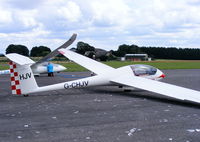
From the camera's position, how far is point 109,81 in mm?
13367

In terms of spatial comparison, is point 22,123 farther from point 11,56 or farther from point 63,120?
point 11,56

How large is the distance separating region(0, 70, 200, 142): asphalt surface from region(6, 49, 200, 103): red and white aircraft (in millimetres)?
443

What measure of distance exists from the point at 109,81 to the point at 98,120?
5876mm

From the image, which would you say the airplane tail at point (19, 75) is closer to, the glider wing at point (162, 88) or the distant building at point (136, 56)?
the glider wing at point (162, 88)

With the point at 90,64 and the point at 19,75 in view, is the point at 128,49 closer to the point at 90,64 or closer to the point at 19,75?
the point at 90,64

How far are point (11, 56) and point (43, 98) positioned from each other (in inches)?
89.3

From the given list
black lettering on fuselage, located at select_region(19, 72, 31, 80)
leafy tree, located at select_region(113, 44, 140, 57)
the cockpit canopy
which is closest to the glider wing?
the cockpit canopy

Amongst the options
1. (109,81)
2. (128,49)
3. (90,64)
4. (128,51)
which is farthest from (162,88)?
(128,49)

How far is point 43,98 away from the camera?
11.7 m

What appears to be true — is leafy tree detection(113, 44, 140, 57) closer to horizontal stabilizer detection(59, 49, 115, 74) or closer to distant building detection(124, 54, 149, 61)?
distant building detection(124, 54, 149, 61)

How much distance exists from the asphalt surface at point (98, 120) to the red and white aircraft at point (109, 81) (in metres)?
0.44

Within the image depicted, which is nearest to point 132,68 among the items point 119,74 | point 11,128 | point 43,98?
point 119,74

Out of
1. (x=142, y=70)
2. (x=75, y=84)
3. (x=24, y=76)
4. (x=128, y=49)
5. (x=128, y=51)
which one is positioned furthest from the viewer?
(x=128, y=49)

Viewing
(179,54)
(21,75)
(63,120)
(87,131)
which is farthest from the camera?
(179,54)
